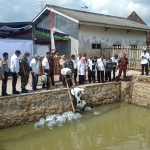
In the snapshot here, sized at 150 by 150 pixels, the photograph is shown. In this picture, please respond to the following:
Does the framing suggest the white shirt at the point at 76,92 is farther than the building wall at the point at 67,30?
No

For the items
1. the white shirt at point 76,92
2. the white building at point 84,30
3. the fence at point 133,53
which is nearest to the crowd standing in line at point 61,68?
the white shirt at point 76,92

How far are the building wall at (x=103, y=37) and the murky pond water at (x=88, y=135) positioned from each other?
7.84m

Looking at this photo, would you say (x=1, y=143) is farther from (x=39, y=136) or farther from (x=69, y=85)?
(x=69, y=85)

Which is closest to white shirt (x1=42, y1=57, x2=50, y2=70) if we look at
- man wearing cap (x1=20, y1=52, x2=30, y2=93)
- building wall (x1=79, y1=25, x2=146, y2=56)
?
man wearing cap (x1=20, y1=52, x2=30, y2=93)

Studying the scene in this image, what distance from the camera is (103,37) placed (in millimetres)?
17562

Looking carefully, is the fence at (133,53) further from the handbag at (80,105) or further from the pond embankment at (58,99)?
the handbag at (80,105)

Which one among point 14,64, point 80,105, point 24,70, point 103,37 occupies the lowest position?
point 80,105

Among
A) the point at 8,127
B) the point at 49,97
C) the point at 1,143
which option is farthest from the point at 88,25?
the point at 1,143

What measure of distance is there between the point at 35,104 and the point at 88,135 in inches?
92.4

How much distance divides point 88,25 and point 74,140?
10.8 metres

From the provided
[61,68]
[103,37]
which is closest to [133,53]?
[103,37]

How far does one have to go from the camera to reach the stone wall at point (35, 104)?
7.90 m

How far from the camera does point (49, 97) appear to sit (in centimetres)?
901

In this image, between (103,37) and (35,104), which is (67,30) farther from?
(35,104)
